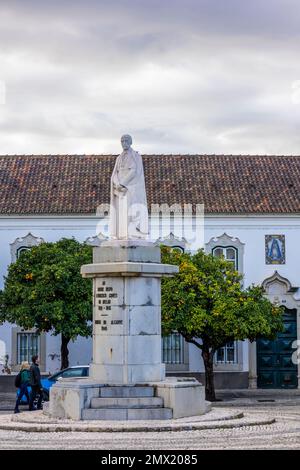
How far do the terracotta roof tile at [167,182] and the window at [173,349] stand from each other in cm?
544

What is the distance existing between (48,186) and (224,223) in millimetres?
7406

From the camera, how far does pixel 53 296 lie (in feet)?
126

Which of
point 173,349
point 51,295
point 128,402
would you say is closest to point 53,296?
point 51,295

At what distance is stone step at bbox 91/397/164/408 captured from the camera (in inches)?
869

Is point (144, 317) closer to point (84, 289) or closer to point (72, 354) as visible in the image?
point (84, 289)

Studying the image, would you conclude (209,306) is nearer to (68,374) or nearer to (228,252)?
(68,374)

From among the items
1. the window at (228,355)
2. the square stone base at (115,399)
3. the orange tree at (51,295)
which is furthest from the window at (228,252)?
the square stone base at (115,399)

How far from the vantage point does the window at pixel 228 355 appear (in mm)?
44156

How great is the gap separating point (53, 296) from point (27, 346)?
6.67m

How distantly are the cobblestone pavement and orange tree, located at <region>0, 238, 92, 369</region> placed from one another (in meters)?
16.6

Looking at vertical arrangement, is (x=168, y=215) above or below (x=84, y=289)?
Result: above

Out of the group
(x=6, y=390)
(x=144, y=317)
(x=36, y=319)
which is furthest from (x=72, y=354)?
(x=144, y=317)

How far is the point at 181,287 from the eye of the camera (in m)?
36.2
